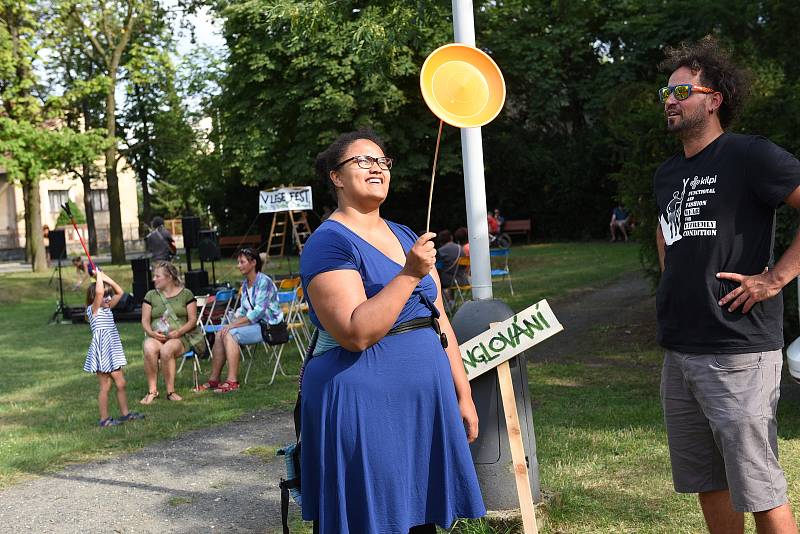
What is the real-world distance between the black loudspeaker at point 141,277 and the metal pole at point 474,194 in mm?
14332

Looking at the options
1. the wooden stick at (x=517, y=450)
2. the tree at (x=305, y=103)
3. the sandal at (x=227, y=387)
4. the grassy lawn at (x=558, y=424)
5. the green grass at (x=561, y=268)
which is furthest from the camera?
the tree at (x=305, y=103)

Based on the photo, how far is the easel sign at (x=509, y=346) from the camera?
4051 mm

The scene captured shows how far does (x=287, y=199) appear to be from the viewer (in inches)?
831

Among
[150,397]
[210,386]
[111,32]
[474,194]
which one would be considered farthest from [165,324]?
[111,32]

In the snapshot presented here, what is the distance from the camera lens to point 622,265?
2052 centimetres

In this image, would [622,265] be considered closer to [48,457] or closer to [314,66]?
[314,66]

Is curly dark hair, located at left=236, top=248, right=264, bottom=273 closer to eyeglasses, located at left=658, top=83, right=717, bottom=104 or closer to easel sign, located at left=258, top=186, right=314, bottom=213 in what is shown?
eyeglasses, located at left=658, top=83, right=717, bottom=104

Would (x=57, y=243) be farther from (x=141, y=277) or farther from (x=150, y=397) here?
(x=150, y=397)

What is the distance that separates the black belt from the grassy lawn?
59.2 inches

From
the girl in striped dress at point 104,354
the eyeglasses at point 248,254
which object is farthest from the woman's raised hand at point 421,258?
the eyeglasses at point 248,254

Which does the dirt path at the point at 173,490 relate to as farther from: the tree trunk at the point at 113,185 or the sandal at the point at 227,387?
the tree trunk at the point at 113,185

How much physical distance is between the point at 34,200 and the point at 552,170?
57.0ft

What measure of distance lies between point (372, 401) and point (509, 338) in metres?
1.32

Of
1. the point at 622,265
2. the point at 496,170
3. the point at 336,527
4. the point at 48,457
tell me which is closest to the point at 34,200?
the point at 496,170
